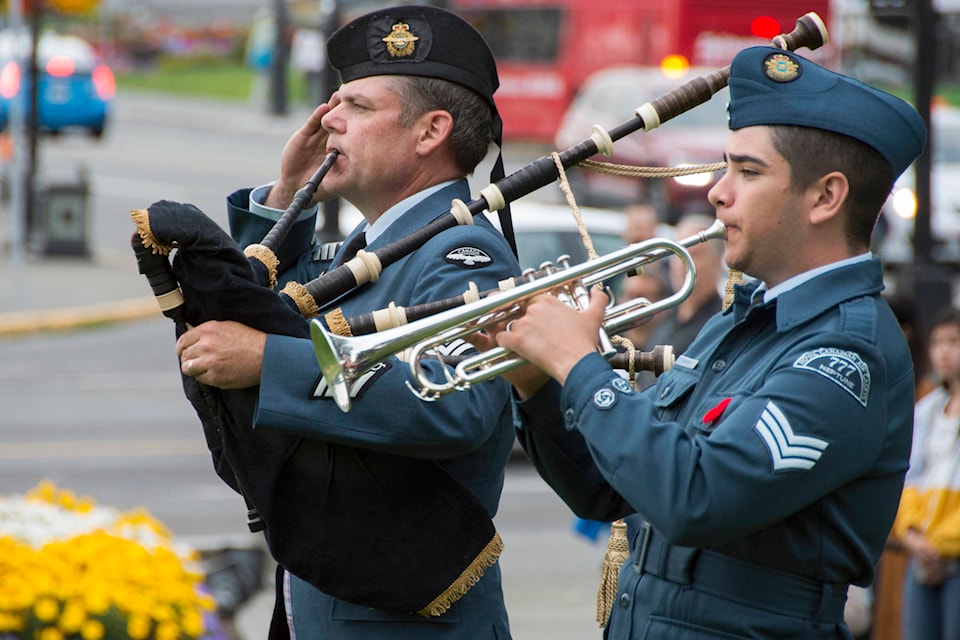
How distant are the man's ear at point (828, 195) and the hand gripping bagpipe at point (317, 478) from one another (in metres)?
0.44

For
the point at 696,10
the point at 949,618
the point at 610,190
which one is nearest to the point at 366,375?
the point at 949,618

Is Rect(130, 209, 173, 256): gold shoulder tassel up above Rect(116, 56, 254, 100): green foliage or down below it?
above

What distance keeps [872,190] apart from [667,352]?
0.50 m

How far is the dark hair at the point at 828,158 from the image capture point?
7.90 feet

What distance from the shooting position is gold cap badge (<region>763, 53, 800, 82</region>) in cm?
246

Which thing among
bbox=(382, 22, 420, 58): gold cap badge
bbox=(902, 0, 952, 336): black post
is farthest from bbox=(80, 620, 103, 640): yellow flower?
bbox=(902, 0, 952, 336): black post

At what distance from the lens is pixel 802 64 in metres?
2.49

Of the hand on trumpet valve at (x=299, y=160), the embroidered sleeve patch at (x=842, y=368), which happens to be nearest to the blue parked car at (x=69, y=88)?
the hand on trumpet valve at (x=299, y=160)

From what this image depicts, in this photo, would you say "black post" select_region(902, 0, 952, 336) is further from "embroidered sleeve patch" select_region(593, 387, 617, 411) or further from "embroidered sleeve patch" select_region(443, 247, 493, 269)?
"embroidered sleeve patch" select_region(593, 387, 617, 411)

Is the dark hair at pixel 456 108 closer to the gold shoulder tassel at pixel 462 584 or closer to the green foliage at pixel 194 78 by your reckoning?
the gold shoulder tassel at pixel 462 584

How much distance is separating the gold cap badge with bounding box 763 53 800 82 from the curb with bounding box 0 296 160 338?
40.8ft

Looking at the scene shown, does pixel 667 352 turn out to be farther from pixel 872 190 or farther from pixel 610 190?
pixel 610 190

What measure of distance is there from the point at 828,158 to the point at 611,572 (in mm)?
909

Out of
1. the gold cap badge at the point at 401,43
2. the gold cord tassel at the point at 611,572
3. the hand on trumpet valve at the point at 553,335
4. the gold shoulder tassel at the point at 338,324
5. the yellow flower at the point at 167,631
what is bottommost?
the yellow flower at the point at 167,631
